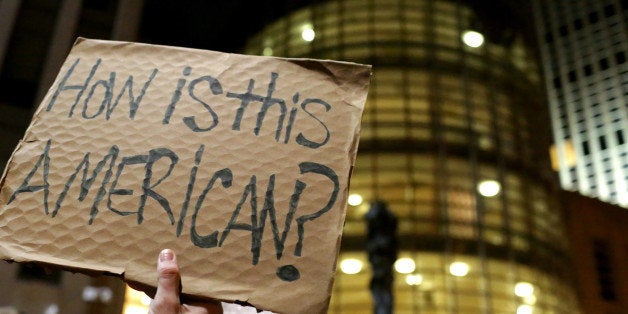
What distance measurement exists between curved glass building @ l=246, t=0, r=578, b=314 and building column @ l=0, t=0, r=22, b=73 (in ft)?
43.9

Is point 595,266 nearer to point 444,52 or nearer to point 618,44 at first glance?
point 444,52

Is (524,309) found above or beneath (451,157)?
beneath

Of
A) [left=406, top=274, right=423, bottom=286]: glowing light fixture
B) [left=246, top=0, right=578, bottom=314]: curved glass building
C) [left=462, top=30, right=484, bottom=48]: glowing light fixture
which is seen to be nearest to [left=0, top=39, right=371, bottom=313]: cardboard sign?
[left=246, top=0, right=578, bottom=314]: curved glass building

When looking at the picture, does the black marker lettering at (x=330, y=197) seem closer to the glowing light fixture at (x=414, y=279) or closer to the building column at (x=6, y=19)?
the building column at (x=6, y=19)

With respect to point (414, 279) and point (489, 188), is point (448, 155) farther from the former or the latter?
point (414, 279)

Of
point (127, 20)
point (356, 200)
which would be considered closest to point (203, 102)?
point (127, 20)

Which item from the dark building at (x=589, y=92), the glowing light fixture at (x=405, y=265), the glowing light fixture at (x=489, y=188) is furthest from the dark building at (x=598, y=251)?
the dark building at (x=589, y=92)

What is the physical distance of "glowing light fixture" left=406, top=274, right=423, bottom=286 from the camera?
23.3 meters

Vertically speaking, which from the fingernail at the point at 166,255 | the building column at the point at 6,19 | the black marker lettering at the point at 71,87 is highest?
the building column at the point at 6,19

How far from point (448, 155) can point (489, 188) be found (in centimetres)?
219

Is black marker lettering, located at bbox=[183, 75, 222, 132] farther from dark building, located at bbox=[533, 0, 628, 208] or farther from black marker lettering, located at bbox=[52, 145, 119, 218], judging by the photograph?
dark building, located at bbox=[533, 0, 628, 208]

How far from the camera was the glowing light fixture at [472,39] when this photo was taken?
93.6 feet

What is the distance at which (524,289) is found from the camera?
24.5m

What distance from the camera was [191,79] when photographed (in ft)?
6.32
